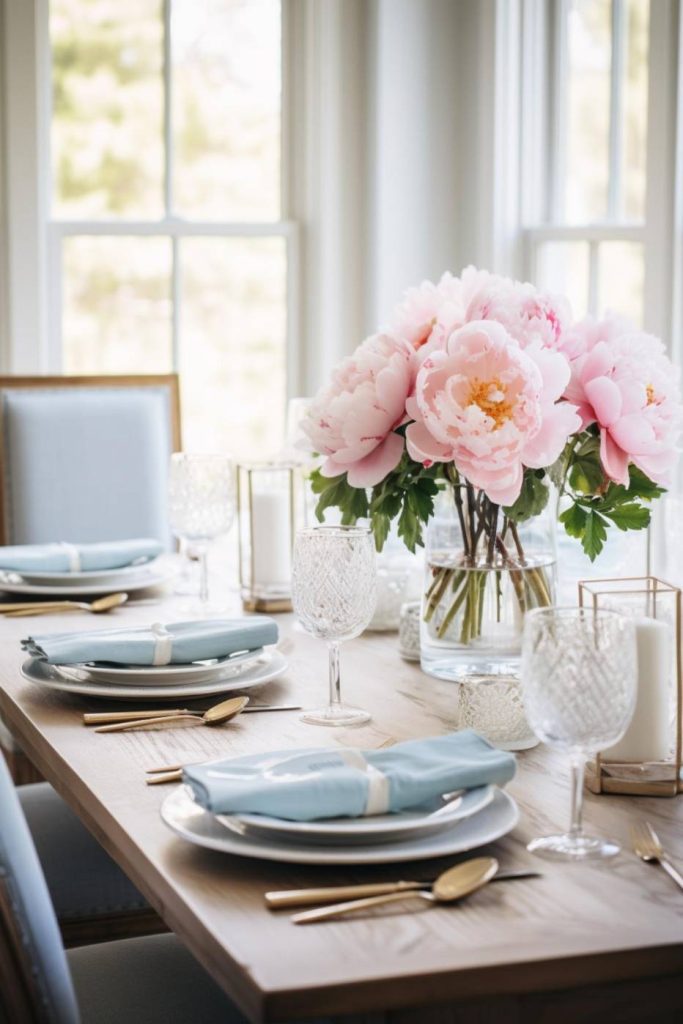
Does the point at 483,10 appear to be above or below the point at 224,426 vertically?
above

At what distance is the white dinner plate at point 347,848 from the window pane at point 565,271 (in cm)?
223

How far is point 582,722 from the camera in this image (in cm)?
103

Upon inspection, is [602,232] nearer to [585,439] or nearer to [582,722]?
[585,439]

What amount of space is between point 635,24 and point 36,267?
153cm

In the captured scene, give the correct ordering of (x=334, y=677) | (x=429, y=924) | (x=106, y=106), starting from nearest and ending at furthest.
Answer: (x=429, y=924) < (x=334, y=677) < (x=106, y=106)

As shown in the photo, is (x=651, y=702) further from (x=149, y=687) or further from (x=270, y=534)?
(x=270, y=534)

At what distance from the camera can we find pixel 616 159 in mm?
3053

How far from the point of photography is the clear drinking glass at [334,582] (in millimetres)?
1395

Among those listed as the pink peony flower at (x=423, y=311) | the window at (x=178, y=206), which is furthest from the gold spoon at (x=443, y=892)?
the window at (x=178, y=206)

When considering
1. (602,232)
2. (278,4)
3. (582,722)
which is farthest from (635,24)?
(582,722)

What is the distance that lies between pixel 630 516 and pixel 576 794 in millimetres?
508

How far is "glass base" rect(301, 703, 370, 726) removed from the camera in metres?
1.45

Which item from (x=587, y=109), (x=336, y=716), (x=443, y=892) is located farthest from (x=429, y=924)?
(x=587, y=109)

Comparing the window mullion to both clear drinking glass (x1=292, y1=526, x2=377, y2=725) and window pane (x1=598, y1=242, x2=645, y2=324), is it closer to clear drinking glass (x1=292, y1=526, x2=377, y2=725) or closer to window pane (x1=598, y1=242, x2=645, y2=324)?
window pane (x1=598, y1=242, x2=645, y2=324)
